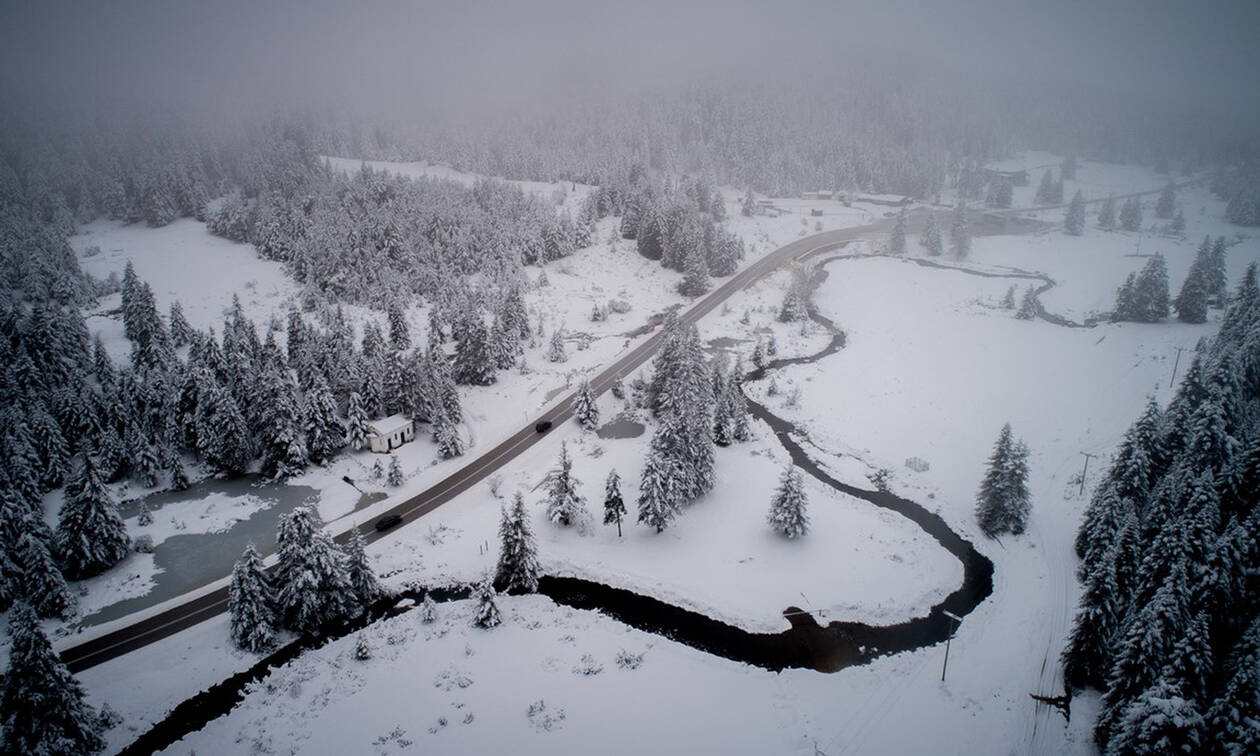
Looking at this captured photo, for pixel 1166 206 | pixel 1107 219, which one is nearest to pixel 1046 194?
pixel 1166 206

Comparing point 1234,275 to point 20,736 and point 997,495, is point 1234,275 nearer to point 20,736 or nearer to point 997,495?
point 997,495

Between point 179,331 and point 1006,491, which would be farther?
point 179,331

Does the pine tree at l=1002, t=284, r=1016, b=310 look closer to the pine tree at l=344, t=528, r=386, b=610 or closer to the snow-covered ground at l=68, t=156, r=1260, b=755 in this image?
the snow-covered ground at l=68, t=156, r=1260, b=755

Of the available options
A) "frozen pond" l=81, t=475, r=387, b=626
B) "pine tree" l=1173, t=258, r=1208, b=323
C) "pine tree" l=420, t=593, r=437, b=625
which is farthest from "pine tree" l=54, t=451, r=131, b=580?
"pine tree" l=1173, t=258, r=1208, b=323

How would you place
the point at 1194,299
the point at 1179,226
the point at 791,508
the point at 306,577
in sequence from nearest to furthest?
the point at 306,577
the point at 791,508
the point at 1194,299
the point at 1179,226

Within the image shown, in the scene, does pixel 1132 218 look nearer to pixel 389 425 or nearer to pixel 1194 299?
pixel 1194 299
